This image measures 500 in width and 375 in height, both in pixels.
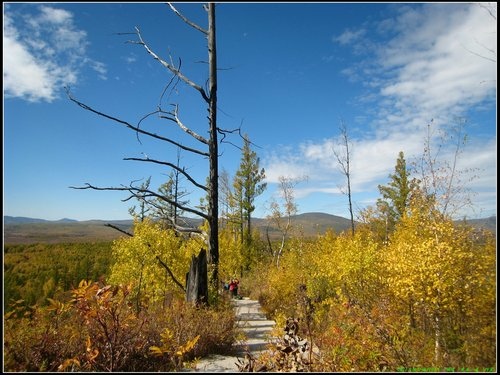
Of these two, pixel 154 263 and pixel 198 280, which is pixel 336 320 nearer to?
pixel 198 280

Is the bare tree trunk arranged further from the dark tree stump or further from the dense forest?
the dense forest

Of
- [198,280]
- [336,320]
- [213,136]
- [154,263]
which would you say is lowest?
[336,320]

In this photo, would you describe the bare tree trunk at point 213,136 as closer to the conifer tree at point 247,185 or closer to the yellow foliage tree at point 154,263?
the yellow foliage tree at point 154,263

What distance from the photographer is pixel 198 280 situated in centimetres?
582

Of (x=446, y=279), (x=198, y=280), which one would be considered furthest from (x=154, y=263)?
(x=446, y=279)

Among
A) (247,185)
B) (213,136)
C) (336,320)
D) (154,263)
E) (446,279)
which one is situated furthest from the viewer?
(247,185)

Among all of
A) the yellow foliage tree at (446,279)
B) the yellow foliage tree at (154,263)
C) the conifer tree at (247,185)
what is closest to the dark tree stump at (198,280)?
the yellow foliage tree at (154,263)

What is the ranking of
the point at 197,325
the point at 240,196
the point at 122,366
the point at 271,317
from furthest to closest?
the point at 240,196
the point at 271,317
the point at 197,325
the point at 122,366

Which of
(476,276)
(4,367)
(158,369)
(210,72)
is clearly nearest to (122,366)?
(158,369)

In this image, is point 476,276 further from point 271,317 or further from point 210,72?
point 271,317

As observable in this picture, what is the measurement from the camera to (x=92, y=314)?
349cm

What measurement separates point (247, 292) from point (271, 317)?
413 inches

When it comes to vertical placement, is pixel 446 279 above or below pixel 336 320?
above

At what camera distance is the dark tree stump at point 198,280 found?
578 centimetres
